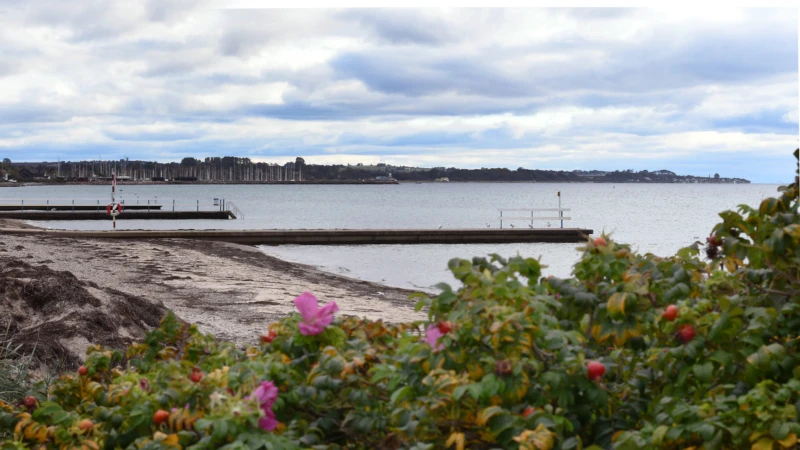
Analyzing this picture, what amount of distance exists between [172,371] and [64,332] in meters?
4.90

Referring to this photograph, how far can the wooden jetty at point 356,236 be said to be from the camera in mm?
26750

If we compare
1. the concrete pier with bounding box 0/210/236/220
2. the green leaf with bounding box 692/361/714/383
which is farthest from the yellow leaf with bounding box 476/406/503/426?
the concrete pier with bounding box 0/210/236/220

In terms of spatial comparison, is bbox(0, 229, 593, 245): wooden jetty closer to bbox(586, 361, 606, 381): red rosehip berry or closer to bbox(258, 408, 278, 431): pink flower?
bbox(258, 408, 278, 431): pink flower

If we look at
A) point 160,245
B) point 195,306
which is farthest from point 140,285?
point 160,245

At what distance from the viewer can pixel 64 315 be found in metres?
7.02

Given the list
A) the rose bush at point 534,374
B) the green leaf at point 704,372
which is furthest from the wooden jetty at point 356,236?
the green leaf at point 704,372

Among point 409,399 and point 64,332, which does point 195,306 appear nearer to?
point 64,332

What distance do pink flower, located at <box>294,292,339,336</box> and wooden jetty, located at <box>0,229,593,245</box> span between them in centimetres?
2535

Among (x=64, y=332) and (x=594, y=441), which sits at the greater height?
(x=594, y=441)

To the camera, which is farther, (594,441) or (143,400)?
(143,400)

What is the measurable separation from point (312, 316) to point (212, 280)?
547 inches

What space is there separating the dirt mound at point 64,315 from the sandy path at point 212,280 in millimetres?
1311

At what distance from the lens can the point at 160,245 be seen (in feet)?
76.8

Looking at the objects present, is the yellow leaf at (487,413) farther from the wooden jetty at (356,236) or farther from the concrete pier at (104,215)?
the concrete pier at (104,215)
